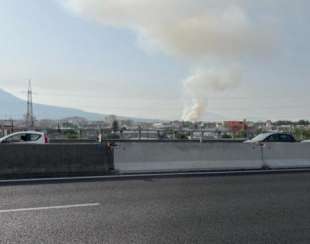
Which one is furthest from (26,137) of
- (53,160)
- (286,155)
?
(286,155)

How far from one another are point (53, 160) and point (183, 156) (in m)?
4.30

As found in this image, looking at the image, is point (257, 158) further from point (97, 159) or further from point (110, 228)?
point (110, 228)

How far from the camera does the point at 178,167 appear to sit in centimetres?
1481

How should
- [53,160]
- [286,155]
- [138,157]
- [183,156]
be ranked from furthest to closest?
1. [286,155]
2. [183,156]
3. [138,157]
4. [53,160]

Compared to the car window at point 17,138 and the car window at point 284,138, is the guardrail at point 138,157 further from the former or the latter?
the car window at point 284,138

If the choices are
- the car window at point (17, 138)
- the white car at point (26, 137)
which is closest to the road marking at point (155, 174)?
the white car at point (26, 137)

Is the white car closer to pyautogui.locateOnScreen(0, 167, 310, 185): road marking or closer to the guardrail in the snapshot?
the guardrail

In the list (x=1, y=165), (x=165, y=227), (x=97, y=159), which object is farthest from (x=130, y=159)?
(x=165, y=227)

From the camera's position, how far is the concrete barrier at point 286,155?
1642 centimetres

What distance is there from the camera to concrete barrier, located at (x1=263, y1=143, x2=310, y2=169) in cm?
1642

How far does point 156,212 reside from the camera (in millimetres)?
8188

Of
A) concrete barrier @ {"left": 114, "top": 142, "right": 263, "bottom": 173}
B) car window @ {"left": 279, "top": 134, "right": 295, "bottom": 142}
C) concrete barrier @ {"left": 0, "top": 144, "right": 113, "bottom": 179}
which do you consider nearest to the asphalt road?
concrete barrier @ {"left": 0, "top": 144, "right": 113, "bottom": 179}

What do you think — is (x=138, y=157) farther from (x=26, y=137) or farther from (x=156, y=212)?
(x=26, y=137)

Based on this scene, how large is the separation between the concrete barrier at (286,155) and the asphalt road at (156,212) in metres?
4.40
